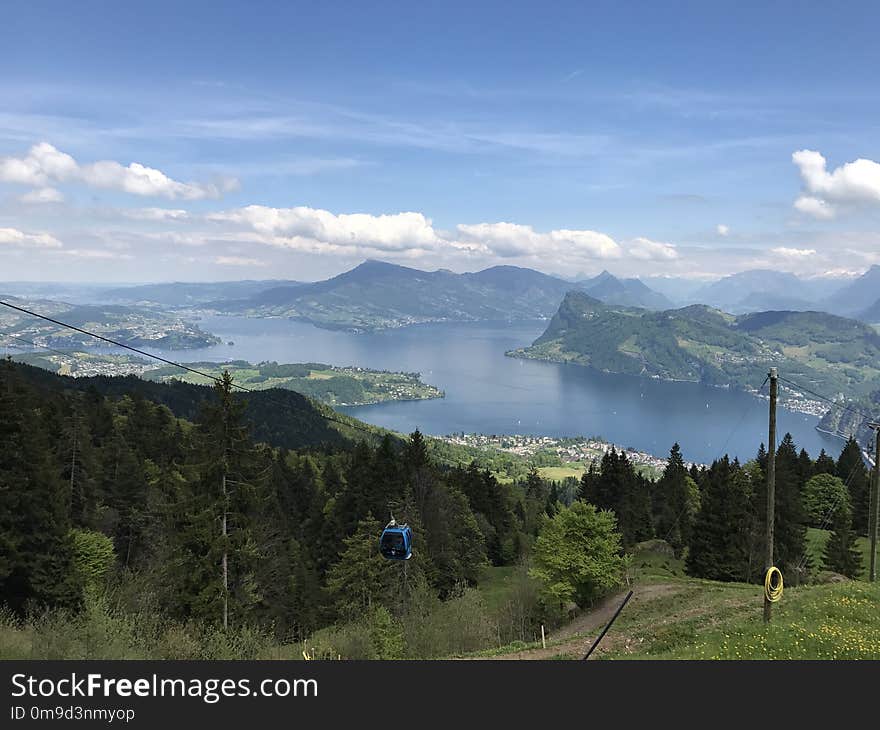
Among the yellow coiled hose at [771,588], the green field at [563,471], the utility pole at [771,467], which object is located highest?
the utility pole at [771,467]

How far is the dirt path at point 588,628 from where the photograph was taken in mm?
22281

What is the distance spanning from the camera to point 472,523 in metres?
53.9

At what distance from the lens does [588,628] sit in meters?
30.3

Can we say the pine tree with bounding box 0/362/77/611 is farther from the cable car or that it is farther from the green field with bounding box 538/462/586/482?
the green field with bounding box 538/462/586/482

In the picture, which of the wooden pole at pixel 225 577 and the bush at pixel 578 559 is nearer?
the wooden pole at pixel 225 577

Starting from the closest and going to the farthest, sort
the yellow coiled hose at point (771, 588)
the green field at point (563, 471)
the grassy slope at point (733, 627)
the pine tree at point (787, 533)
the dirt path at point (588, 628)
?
the grassy slope at point (733, 627)
the yellow coiled hose at point (771, 588)
the dirt path at point (588, 628)
the pine tree at point (787, 533)
the green field at point (563, 471)

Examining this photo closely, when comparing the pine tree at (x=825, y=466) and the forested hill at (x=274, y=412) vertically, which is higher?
the pine tree at (x=825, y=466)

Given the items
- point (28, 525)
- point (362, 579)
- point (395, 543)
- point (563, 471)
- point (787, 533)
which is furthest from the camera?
point (563, 471)

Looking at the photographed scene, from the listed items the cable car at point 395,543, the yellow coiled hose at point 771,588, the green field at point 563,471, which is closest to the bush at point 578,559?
the cable car at point 395,543

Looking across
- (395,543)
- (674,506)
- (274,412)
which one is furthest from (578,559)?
(274,412)

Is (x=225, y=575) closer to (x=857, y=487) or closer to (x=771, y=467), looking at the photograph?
(x=771, y=467)

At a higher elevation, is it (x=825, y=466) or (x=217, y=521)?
(x=217, y=521)

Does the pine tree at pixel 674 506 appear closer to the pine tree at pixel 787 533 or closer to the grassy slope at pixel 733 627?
the pine tree at pixel 787 533
